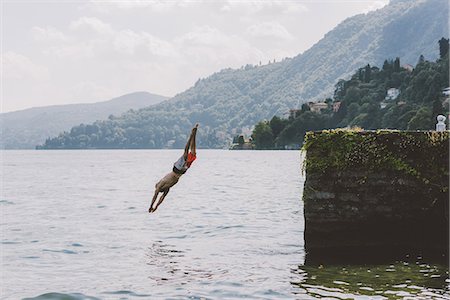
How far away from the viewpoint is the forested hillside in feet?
453

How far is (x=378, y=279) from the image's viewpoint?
538 inches

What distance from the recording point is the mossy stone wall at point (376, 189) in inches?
609

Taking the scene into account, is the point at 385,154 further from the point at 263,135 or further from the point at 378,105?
the point at 263,135

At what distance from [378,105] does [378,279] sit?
494ft

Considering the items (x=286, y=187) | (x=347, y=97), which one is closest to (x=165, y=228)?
(x=286, y=187)

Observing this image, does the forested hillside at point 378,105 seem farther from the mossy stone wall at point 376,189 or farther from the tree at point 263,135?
the mossy stone wall at point 376,189

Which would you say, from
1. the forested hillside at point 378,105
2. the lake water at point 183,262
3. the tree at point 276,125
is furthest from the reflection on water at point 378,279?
the tree at point 276,125

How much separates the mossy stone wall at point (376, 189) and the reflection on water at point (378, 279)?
0.63m

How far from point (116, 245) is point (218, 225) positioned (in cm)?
579

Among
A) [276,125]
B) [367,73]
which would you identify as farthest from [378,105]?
[276,125]

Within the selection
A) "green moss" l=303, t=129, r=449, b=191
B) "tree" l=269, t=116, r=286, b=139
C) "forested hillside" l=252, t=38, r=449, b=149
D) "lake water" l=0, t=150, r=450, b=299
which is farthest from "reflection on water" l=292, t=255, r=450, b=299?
"tree" l=269, t=116, r=286, b=139

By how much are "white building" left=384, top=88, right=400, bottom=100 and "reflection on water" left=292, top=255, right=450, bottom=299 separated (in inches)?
6079

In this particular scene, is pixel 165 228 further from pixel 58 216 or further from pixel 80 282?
pixel 80 282

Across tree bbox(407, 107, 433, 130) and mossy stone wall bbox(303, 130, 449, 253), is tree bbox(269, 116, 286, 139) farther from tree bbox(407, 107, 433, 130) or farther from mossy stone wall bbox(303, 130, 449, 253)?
mossy stone wall bbox(303, 130, 449, 253)
